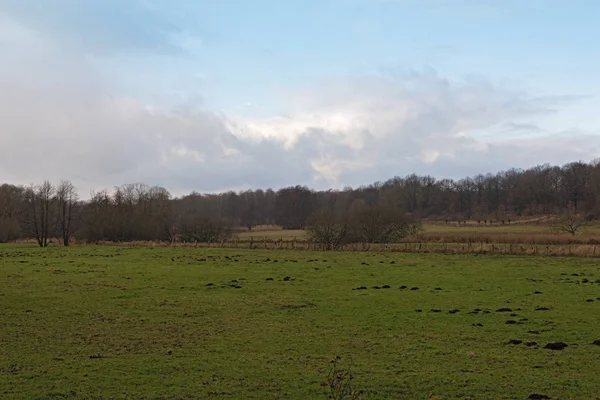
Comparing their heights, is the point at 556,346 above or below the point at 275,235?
below

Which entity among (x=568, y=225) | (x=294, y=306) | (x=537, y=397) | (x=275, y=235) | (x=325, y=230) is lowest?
(x=294, y=306)

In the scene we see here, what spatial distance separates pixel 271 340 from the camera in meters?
13.1

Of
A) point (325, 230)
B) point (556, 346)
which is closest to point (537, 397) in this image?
point (556, 346)

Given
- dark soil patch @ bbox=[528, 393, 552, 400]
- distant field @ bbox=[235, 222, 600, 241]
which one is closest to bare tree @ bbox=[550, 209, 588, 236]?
distant field @ bbox=[235, 222, 600, 241]

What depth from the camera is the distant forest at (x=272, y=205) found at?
82.4m

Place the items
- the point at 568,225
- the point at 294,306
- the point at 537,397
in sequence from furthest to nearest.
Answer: the point at 568,225 < the point at 294,306 < the point at 537,397

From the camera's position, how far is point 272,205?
159500 mm

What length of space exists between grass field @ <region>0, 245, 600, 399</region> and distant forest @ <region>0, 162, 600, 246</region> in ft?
130

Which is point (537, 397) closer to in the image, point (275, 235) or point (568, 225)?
point (568, 225)

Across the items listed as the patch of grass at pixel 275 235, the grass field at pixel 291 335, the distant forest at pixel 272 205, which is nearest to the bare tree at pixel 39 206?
the distant forest at pixel 272 205

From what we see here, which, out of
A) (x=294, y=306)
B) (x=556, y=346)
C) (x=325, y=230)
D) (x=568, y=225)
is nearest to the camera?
(x=556, y=346)

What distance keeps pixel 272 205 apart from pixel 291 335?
5750 inches

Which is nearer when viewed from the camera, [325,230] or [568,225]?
[325,230]

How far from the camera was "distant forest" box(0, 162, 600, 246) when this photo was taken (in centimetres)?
8244
